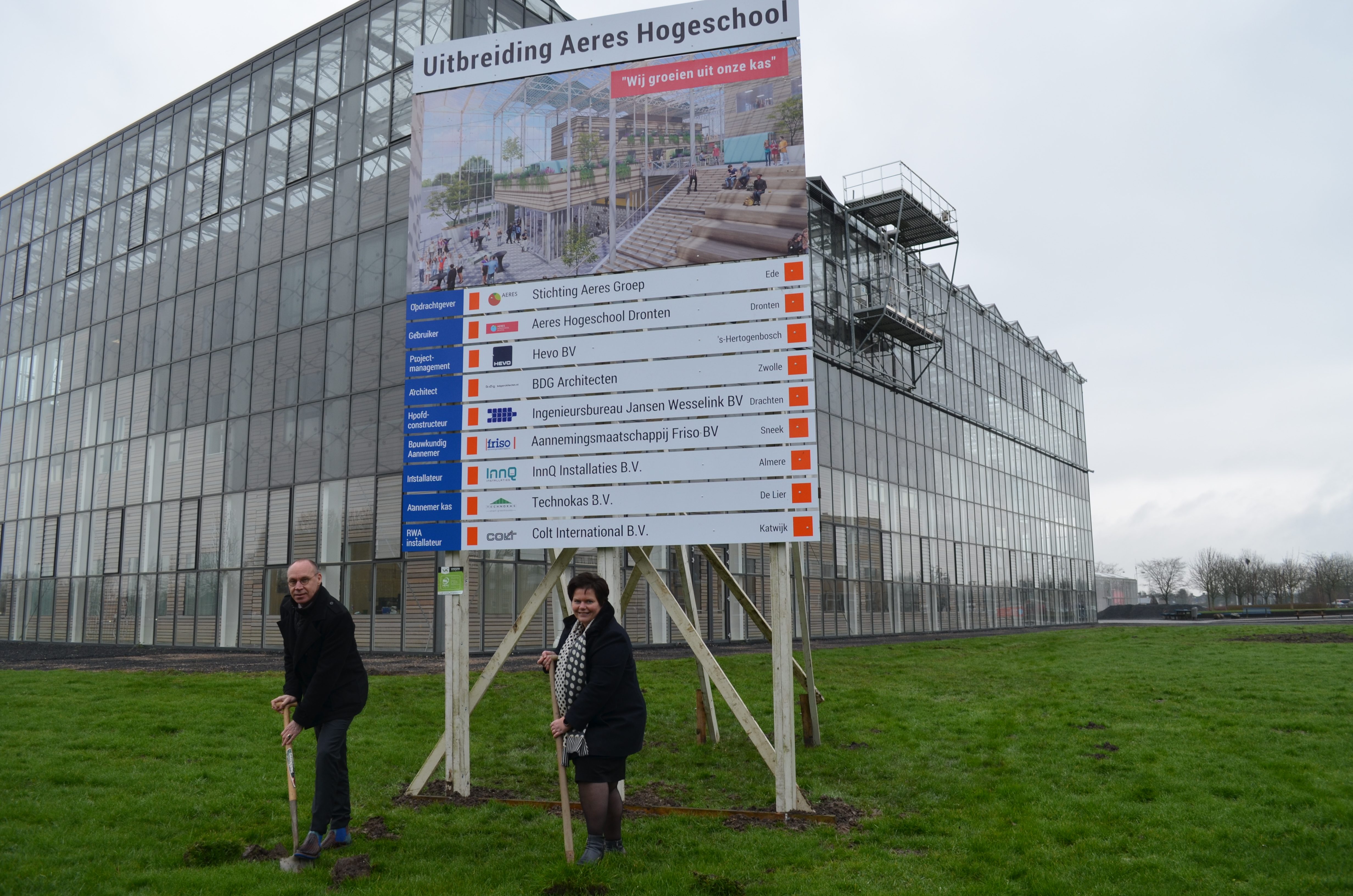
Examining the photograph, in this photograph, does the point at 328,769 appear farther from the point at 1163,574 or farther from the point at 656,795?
the point at 1163,574

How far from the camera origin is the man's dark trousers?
6.54 meters

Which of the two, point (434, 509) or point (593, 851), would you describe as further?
point (434, 509)

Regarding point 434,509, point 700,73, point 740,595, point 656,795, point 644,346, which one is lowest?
point 656,795

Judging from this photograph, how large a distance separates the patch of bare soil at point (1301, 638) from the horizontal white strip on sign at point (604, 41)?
23494mm

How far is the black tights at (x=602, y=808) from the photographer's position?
20.9 ft

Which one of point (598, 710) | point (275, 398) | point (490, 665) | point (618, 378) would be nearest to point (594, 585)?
point (598, 710)

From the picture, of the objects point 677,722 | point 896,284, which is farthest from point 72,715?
point 896,284

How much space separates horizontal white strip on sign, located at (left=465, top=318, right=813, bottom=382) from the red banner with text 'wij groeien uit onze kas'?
7.19ft

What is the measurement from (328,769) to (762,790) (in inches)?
164

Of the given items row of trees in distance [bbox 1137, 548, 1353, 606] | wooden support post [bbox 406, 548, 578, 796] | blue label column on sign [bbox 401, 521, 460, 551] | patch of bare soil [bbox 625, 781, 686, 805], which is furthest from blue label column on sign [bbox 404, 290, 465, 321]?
row of trees in distance [bbox 1137, 548, 1353, 606]

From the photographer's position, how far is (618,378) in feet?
27.9

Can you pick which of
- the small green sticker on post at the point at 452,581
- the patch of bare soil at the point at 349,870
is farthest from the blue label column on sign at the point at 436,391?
the patch of bare soil at the point at 349,870

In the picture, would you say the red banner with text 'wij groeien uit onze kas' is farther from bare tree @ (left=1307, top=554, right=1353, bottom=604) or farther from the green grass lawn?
bare tree @ (left=1307, top=554, right=1353, bottom=604)

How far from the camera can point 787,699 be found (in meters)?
8.05
